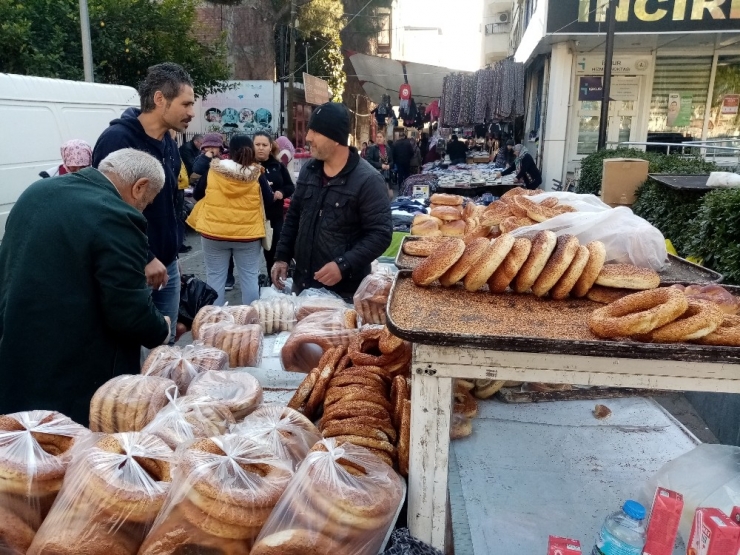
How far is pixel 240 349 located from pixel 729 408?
2.31 meters

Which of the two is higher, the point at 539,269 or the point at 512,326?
the point at 539,269

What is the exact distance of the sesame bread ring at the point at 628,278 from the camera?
1.91 meters

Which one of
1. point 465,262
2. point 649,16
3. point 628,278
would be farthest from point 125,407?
point 649,16

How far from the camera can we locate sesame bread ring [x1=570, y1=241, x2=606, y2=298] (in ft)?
6.29

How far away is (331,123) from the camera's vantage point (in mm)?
3564

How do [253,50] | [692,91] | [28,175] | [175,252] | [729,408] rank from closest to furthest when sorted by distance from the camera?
[729,408]
[175,252]
[28,175]
[692,91]
[253,50]

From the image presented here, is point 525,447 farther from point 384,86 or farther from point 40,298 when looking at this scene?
point 384,86

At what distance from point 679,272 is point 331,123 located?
7.25 feet

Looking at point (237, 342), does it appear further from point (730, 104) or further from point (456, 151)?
point (456, 151)

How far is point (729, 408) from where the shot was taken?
261cm

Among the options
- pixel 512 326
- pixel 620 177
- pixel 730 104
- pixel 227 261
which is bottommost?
pixel 227 261

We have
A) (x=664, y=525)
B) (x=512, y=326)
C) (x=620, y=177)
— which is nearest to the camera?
(x=664, y=525)

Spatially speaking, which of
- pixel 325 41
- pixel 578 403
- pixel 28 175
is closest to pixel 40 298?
pixel 578 403

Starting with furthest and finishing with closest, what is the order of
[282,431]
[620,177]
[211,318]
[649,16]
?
[649,16]
[620,177]
[211,318]
[282,431]
